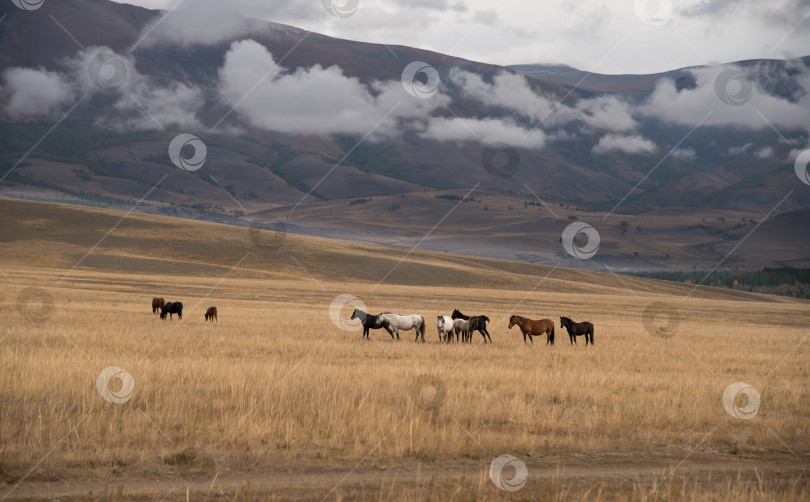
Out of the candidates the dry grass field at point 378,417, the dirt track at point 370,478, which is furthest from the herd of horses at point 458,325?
the dirt track at point 370,478

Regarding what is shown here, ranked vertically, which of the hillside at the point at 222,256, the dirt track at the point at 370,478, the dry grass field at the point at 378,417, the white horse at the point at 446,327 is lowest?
the dirt track at the point at 370,478

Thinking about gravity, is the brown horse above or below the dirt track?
above

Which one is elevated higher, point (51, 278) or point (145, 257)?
point (145, 257)

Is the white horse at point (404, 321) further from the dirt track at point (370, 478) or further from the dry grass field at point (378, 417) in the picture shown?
the dirt track at point (370, 478)

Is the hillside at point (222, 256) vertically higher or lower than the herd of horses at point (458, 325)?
higher

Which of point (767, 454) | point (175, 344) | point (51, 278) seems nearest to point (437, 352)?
point (175, 344)

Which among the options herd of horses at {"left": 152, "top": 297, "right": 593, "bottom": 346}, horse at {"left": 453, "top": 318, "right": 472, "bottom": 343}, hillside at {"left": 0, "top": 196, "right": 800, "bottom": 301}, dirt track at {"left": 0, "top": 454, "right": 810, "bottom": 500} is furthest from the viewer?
hillside at {"left": 0, "top": 196, "right": 800, "bottom": 301}

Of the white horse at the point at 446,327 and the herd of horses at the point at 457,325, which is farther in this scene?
the herd of horses at the point at 457,325

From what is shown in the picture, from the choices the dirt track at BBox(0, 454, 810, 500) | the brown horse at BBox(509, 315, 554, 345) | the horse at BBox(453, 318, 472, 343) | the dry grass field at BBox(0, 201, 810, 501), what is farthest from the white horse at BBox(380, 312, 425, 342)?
the dirt track at BBox(0, 454, 810, 500)

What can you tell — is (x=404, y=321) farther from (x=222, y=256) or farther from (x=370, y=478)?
(x=222, y=256)

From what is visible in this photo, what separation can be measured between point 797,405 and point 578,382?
502 cm

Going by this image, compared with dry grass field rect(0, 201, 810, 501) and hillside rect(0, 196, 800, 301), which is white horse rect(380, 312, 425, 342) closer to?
dry grass field rect(0, 201, 810, 501)

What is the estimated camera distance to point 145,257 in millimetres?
104938

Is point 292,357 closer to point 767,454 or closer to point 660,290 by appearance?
point 767,454
